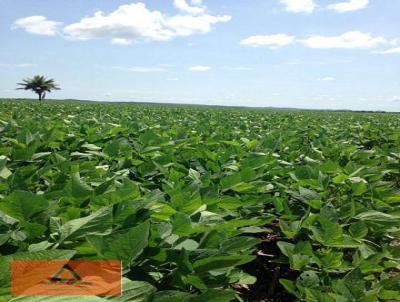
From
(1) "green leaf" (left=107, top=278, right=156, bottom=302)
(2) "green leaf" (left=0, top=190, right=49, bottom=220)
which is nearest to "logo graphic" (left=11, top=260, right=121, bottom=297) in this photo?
(1) "green leaf" (left=107, top=278, right=156, bottom=302)

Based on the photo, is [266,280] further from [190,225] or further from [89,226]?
[89,226]

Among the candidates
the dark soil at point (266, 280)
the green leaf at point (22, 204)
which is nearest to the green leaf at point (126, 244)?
the green leaf at point (22, 204)

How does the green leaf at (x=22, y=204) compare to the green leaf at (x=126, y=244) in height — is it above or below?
above

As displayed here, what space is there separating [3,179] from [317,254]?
55.2 inches

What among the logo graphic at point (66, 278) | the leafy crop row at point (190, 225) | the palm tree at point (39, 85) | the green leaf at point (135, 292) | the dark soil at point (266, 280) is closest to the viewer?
the logo graphic at point (66, 278)

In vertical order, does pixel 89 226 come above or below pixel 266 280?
above

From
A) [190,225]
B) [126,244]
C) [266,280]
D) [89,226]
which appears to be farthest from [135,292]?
[266,280]

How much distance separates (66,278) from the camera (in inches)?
42.5

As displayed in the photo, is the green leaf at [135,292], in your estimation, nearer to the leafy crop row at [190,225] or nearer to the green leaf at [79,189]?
the leafy crop row at [190,225]

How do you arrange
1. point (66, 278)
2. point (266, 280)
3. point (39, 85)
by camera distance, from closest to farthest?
point (66, 278) < point (266, 280) < point (39, 85)

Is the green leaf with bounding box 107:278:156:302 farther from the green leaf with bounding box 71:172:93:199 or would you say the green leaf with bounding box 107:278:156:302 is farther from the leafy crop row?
the green leaf with bounding box 71:172:93:199

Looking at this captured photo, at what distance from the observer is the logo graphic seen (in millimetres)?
972

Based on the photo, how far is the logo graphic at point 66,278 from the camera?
972 mm

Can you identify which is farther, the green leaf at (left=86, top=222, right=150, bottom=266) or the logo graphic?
the green leaf at (left=86, top=222, right=150, bottom=266)
